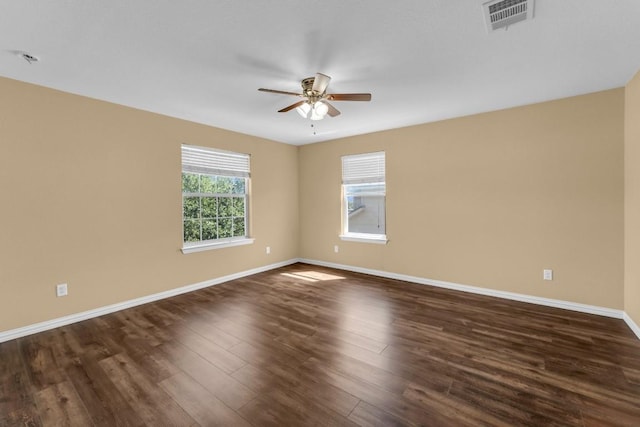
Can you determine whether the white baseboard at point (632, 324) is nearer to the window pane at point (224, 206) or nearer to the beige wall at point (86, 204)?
the beige wall at point (86, 204)

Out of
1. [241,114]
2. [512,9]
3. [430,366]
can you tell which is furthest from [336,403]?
[241,114]

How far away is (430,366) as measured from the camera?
2135 mm

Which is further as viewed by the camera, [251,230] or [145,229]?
[251,230]

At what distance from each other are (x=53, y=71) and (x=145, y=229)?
1825mm

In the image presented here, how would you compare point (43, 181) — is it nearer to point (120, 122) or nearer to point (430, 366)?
A: point (120, 122)

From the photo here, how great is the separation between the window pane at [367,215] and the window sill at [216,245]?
1.90 metres

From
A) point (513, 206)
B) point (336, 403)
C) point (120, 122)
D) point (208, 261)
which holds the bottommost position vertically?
point (336, 403)

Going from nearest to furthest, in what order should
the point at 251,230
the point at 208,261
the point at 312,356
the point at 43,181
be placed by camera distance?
the point at 312,356 < the point at 43,181 < the point at 208,261 < the point at 251,230

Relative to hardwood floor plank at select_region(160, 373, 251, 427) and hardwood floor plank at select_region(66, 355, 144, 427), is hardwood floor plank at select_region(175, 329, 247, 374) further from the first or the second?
hardwood floor plank at select_region(66, 355, 144, 427)

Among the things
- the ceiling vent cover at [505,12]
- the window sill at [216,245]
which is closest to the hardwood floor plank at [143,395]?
the window sill at [216,245]

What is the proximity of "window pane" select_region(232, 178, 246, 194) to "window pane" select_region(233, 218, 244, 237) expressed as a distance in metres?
0.48

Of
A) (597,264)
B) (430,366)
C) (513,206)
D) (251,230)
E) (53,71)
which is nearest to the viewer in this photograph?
(430,366)

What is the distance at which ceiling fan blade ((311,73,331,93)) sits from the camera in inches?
92.8

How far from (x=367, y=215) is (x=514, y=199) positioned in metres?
2.23
